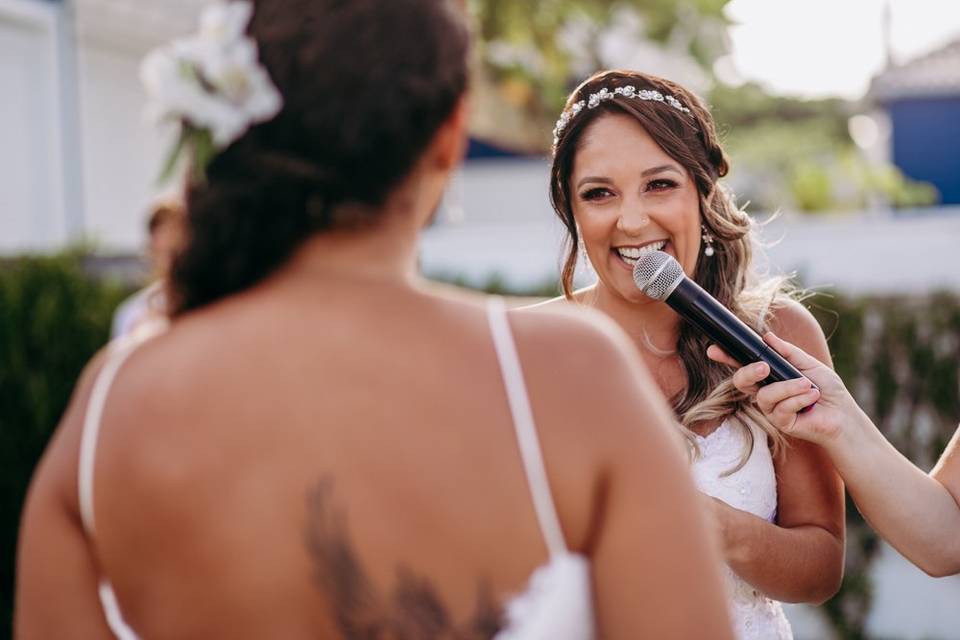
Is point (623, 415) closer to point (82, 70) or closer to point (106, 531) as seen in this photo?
point (106, 531)

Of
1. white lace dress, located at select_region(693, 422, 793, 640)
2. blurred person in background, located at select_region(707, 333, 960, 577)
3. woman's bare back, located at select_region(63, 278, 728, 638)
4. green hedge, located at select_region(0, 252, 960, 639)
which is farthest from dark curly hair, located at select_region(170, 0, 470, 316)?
green hedge, located at select_region(0, 252, 960, 639)

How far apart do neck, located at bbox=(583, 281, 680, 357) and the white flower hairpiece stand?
1770 millimetres

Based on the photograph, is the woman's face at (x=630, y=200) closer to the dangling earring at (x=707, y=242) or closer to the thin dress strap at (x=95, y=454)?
the dangling earring at (x=707, y=242)

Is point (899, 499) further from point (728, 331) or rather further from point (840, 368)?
point (840, 368)

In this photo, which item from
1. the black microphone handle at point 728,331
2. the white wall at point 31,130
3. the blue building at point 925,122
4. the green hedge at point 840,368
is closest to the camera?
the black microphone handle at point 728,331

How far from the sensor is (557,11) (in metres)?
11.8

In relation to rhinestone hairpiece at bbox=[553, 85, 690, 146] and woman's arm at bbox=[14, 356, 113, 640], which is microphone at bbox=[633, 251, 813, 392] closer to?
rhinestone hairpiece at bbox=[553, 85, 690, 146]

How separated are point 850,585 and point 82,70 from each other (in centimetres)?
824

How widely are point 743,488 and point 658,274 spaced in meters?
0.63

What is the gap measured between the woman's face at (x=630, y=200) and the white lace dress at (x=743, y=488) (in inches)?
18.0

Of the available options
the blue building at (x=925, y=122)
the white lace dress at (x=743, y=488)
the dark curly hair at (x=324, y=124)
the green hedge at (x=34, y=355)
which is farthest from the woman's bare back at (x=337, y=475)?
the blue building at (x=925, y=122)

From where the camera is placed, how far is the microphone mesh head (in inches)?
99.5

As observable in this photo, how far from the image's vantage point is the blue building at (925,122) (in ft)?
71.2

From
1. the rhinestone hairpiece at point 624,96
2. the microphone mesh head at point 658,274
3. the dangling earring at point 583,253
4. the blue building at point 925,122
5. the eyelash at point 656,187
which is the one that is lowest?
the blue building at point 925,122
